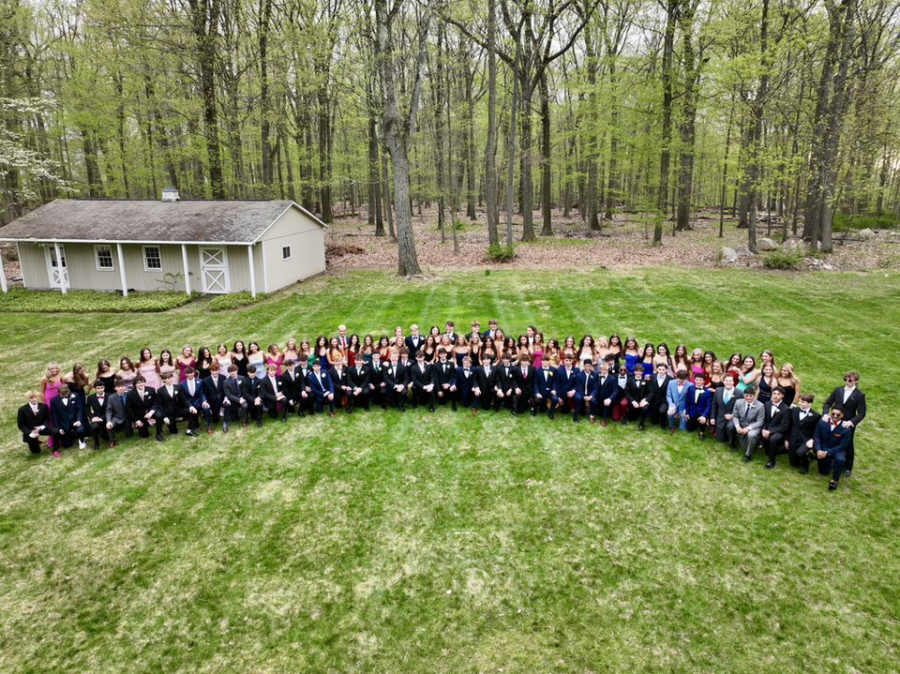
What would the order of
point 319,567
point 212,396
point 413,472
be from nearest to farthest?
point 319,567
point 413,472
point 212,396

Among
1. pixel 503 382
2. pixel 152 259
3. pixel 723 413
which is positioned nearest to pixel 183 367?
pixel 503 382

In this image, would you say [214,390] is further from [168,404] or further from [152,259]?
[152,259]

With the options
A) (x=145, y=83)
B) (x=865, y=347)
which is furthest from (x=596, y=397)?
(x=145, y=83)

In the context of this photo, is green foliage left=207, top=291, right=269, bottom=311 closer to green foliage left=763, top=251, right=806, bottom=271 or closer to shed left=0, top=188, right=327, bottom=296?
shed left=0, top=188, right=327, bottom=296

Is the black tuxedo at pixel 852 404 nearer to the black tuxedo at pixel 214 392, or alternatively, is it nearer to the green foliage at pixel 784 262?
the black tuxedo at pixel 214 392

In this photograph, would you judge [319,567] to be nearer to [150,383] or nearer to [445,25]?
[150,383]

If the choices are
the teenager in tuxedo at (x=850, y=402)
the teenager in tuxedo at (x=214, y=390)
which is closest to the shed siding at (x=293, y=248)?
the teenager in tuxedo at (x=214, y=390)
